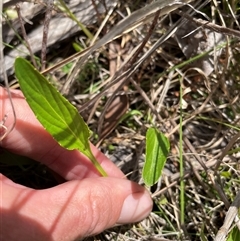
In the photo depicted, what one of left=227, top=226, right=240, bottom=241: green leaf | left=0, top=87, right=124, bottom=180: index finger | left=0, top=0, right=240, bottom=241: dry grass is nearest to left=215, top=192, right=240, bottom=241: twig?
left=227, top=226, right=240, bottom=241: green leaf

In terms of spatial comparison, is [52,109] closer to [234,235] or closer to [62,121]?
[62,121]

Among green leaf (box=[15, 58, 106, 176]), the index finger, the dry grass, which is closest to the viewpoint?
green leaf (box=[15, 58, 106, 176])

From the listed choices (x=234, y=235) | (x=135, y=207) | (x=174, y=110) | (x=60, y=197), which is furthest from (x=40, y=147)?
(x=234, y=235)

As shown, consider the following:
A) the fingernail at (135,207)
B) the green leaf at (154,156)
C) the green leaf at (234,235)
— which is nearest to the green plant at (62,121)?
the green leaf at (154,156)

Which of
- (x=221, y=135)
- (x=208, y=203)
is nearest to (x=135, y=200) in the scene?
(x=208, y=203)

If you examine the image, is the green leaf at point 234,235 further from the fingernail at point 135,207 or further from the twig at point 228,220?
the fingernail at point 135,207

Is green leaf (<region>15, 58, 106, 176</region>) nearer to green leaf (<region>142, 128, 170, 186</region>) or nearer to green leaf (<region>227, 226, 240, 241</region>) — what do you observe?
green leaf (<region>142, 128, 170, 186</region>)

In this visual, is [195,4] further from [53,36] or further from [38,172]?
[38,172]
